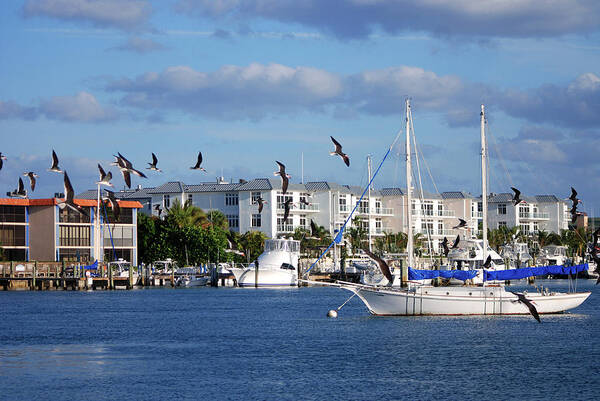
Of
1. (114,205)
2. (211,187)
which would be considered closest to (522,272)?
(114,205)

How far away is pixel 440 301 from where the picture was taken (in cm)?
5778

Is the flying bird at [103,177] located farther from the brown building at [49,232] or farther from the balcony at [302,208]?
the balcony at [302,208]

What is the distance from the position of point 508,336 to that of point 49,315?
104 feet

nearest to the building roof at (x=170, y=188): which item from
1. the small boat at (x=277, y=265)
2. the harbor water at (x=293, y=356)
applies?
the small boat at (x=277, y=265)

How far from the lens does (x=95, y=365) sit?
41812 mm

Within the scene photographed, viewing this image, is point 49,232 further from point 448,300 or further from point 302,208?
point 448,300

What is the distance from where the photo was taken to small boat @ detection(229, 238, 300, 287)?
369ft

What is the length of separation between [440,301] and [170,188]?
358ft

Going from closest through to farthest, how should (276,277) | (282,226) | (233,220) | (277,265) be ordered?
(277,265)
(276,277)
(282,226)
(233,220)

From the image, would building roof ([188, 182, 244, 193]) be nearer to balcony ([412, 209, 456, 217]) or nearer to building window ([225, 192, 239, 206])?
building window ([225, 192, 239, 206])

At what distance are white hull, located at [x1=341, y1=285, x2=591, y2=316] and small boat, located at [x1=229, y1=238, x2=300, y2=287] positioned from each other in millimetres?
52294

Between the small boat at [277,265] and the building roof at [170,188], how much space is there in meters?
49.5

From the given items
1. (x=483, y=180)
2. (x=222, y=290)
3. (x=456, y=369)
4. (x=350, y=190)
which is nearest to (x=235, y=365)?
(x=456, y=369)

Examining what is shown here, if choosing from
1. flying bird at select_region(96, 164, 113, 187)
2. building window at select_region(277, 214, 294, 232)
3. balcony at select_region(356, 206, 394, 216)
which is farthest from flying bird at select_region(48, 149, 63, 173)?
balcony at select_region(356, 206, 394, 216)
